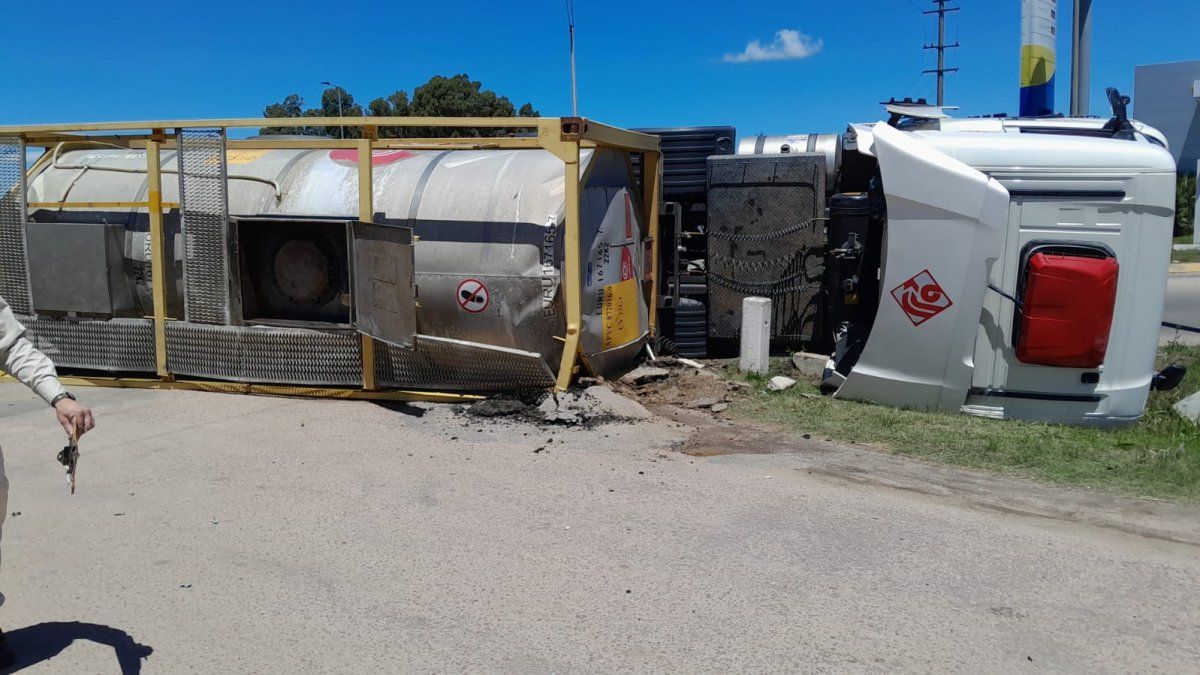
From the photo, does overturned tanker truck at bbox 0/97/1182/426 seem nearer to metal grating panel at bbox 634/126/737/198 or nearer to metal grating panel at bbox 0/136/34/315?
metal grating panel at bbox 0/136/34/315

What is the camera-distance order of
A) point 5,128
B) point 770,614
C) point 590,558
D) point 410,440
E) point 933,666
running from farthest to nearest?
point 5,128 < point 410,440 < point 590,558 < point 770,614 < point 933,666

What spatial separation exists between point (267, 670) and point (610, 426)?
12.9 feet

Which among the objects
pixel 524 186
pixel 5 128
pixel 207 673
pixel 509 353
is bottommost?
pixel 207 673

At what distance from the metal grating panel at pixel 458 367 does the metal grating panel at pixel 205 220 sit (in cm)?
157

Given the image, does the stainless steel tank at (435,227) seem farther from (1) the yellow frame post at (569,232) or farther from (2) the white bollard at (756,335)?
(2) the white bollard at (756,335)

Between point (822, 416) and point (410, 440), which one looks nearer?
point (410, 440)

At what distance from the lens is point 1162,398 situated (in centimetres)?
840

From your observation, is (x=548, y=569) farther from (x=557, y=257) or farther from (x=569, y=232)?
(x=557, y=257)

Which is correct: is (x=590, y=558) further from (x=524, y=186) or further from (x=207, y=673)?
(x=524, y=186)

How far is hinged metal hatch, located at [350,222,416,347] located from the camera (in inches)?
294

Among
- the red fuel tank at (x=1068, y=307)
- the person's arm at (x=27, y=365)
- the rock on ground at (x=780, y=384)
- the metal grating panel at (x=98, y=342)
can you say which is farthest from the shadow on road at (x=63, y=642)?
the red fuel tank at (x=1068, y=307)

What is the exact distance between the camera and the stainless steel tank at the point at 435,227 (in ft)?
25.8

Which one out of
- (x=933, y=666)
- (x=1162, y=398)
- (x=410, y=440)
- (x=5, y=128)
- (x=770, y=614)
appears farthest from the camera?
(x=5, y=128)

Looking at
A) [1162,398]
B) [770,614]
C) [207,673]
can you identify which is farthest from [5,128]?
[1162,398]
